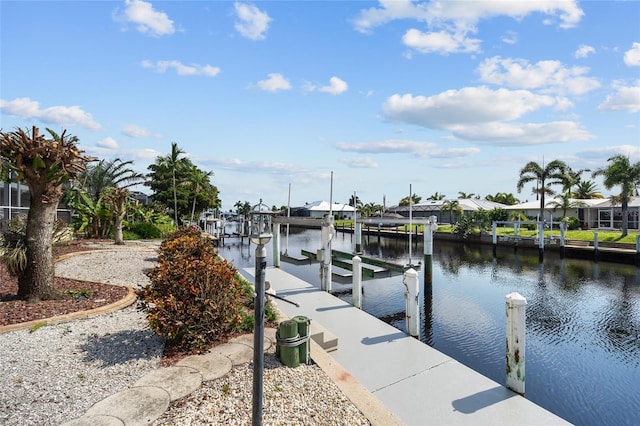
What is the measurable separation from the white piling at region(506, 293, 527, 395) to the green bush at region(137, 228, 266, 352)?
423cm

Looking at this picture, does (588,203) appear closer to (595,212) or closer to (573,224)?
(595,212)

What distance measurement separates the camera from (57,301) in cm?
738

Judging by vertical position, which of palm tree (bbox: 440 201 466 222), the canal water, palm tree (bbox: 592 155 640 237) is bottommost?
the canal water

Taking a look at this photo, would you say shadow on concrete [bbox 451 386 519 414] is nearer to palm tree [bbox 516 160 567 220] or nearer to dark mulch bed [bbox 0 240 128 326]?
dark mulch bed [bbox 0 240 128 326]

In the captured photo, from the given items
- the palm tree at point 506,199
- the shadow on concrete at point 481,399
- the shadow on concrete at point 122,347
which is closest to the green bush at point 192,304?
the shadow on concrete at point 122,347

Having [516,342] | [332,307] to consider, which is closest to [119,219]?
[332,307]

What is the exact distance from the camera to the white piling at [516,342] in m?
5.59

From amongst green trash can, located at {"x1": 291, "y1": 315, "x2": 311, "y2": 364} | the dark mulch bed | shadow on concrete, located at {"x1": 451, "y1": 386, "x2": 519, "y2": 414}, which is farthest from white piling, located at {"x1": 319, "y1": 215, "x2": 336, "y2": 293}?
shadow on concrete, located at {"x1": 451, "y1": 386, "x2": 519, "y2": 414}

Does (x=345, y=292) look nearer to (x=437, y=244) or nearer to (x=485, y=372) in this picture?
(x=485, y=372)

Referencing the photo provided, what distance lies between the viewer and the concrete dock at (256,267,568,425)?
4.80m

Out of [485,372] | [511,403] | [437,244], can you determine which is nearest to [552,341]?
[485,372]

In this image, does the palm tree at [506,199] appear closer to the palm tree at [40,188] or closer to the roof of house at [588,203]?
the roof of house at [588,203]

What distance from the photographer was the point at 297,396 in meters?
4.36

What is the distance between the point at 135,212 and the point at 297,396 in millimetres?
26608
